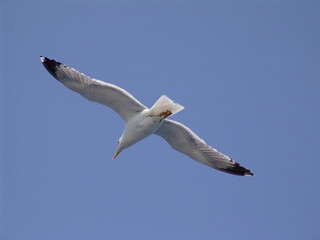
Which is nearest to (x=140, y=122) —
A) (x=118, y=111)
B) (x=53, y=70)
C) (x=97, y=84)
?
(x=118, y=111)

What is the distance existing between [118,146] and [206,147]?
A: 4.48 ft

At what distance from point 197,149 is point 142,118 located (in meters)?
1.04

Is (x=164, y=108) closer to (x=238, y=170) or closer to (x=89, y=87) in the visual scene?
(x=89, y=87)

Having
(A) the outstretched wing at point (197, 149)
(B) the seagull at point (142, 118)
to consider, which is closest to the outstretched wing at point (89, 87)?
(B) the seagull at point (142, 118)

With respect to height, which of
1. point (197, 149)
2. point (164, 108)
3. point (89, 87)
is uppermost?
point (164, 108)

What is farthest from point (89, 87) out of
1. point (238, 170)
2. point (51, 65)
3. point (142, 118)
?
point (238, 170)

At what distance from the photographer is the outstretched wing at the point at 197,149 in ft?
25.1

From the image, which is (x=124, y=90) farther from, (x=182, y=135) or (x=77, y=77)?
(x=182, y=135)

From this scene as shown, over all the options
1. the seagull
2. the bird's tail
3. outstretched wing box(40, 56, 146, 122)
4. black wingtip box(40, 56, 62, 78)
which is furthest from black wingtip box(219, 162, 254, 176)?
black wingtip box(40, 56, 62, 78)

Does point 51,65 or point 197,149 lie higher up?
point 197,149

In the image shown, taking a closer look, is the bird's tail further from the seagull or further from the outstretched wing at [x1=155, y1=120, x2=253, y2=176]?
the outstretched wing at [x1=155, y1=120, x2=253, y2=176]

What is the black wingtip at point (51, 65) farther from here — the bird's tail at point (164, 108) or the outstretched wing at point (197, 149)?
the outstretched wing at point (197, 149)

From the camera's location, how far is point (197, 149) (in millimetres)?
7754

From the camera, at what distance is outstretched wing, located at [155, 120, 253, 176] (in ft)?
25.1
